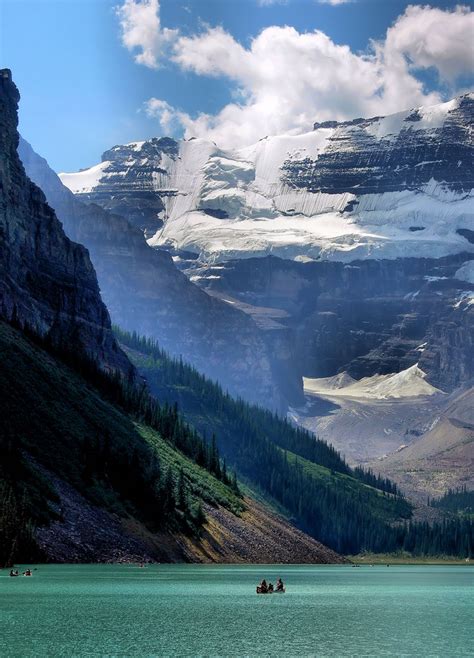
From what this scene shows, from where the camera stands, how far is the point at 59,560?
6614 inches

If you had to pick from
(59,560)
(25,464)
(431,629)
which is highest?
(25,464)

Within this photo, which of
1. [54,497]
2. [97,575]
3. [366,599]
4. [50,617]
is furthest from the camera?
[54,497]

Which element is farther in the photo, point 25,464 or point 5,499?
point 25,464

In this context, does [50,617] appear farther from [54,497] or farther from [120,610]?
[54,497]

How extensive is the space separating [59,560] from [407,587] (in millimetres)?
50118

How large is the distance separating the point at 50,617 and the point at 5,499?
145 ft

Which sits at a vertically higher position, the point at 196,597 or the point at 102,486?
the point at 102,486

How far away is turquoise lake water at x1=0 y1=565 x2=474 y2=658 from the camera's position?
95.1 m

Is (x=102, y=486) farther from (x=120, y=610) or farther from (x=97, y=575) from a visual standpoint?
(x=120, y=610)

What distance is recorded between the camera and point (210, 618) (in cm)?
11562

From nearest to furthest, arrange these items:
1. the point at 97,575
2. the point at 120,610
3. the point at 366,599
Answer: the point at 120,610
the point at 366,599
the point at 97,575

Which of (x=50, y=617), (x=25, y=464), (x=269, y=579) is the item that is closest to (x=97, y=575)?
(x=25, y=464)

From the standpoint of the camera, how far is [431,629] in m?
111

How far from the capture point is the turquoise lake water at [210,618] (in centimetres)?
9506
